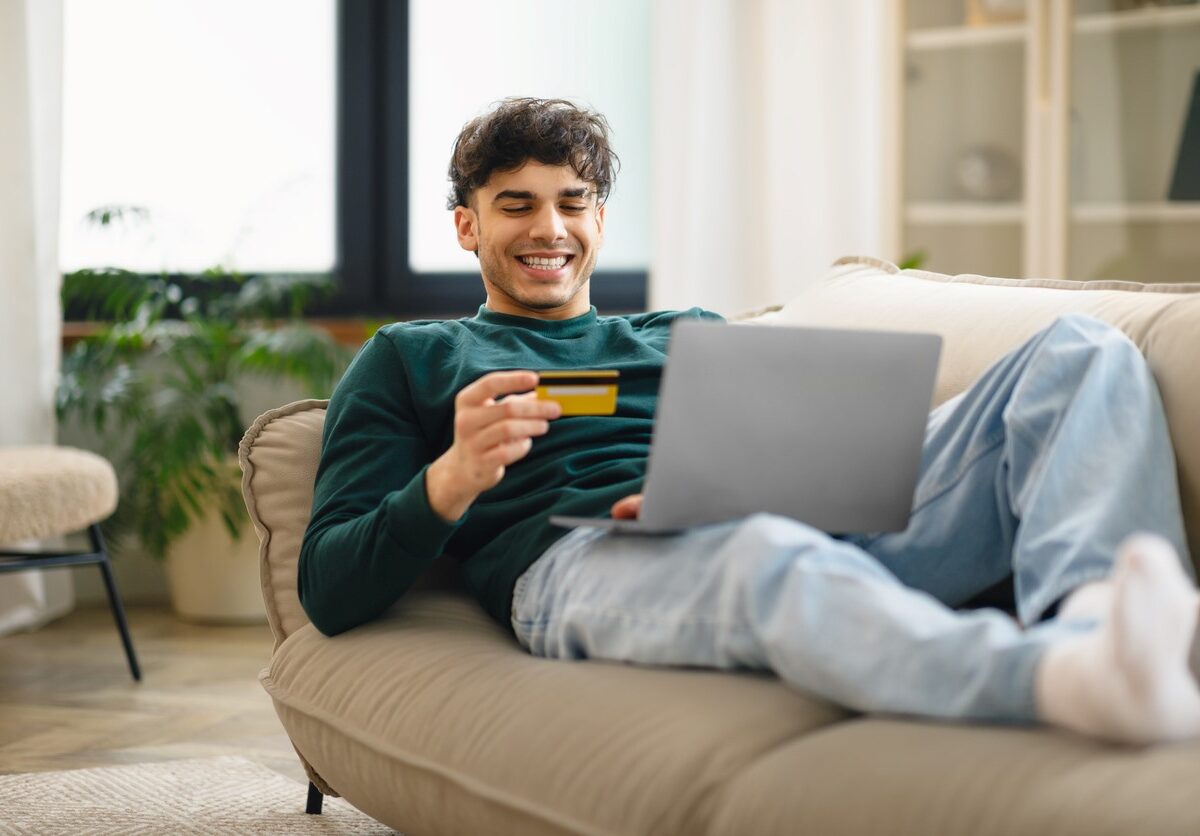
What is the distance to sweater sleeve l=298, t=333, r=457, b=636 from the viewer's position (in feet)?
4.63

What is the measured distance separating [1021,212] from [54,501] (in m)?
2.14

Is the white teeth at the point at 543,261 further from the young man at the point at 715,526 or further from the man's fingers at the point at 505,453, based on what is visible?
the man's fingers at the point at 505,453

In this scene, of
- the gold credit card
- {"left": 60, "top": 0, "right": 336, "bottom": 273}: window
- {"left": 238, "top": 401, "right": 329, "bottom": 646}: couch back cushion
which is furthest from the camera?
{"left": 60, "top": 0, "right": 336, "bottom": 273}: window

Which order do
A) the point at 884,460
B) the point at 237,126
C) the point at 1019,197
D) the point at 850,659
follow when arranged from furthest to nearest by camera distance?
the point at 237,126 → the point at 1019,197 → the point at 884,460 → the point at 850,659

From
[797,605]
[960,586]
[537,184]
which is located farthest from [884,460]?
[537,184]

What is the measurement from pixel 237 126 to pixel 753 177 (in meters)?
1.35

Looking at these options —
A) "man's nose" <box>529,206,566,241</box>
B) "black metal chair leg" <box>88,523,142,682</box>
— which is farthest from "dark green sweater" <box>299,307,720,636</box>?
"black metal chair leg" <box>88,523,142,682</box>

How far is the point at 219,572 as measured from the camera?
130 inches

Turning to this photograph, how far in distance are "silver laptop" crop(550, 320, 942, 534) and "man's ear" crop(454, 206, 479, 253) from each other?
559 millimetres

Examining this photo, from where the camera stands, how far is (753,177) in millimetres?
3809

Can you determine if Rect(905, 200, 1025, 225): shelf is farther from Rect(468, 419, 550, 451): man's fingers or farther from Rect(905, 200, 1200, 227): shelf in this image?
Rect(468, 419, 550, 451): man's fingers

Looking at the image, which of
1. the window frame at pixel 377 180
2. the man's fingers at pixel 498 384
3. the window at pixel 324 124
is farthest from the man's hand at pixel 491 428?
the window frame at pixel 377 180

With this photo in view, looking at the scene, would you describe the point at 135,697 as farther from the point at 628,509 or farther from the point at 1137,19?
the point at 1137,19

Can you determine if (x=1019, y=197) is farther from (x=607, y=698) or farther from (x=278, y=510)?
(x=607, y=698)
